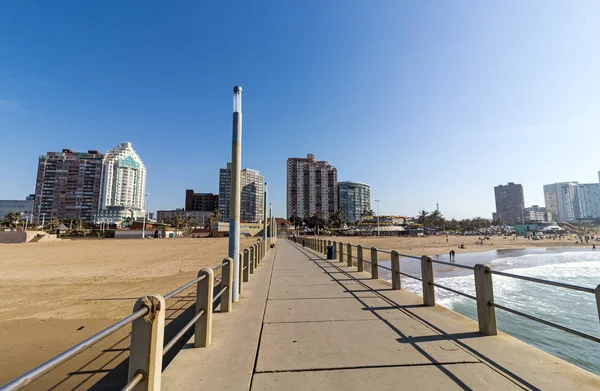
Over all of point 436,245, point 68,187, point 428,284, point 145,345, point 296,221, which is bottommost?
point 436,245

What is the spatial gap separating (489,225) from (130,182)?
213 m

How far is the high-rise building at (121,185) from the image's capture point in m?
153

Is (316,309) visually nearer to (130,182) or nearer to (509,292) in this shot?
(509,292)

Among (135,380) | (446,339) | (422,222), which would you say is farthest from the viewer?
(422,222)

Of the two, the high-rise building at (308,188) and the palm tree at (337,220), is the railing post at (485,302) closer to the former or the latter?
the palm tree at (337,220)

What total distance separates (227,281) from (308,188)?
15923cm

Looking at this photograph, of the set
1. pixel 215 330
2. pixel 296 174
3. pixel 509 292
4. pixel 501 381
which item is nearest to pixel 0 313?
pixel 215 330

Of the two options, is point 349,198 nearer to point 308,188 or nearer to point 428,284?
point 308,188

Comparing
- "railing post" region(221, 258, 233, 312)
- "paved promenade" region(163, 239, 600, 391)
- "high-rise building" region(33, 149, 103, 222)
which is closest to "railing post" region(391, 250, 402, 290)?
"paved promenade" region(163, 239, 600, 391)

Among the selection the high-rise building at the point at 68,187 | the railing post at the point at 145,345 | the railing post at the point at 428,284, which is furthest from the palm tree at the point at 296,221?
the railing post at the point at 145,345

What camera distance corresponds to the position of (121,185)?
163 meters

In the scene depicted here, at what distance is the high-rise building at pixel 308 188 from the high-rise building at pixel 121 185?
8358 cm

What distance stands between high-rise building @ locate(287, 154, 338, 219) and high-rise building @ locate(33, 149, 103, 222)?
104680mm

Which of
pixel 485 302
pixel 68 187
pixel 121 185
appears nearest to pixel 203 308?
pixel 485 302
